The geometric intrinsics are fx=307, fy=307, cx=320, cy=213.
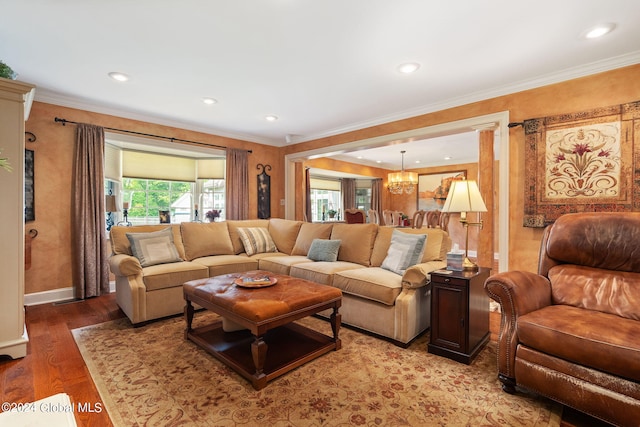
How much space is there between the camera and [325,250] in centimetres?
376

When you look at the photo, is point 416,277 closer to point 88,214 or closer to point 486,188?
point 486,188

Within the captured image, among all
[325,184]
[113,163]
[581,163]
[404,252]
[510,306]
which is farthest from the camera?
[325,184]

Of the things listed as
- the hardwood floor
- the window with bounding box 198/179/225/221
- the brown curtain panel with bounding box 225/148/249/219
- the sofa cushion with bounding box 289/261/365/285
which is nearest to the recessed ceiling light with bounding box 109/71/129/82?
the brown curtain panel with bounding box 225/148/249/219

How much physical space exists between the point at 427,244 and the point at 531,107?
5.82 feet

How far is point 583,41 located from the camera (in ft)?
8.01

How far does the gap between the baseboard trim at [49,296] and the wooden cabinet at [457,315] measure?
14.1ft

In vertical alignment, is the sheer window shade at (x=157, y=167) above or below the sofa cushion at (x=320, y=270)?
above

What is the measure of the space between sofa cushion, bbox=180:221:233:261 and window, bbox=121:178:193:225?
2227 mm

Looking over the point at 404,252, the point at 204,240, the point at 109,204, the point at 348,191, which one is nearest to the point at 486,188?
the point at 404,252

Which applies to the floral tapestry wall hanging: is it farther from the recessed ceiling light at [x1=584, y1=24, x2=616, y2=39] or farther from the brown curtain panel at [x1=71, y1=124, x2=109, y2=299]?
the brown curtain panel at [x1=71, y1=124, x2=109, y2=299]

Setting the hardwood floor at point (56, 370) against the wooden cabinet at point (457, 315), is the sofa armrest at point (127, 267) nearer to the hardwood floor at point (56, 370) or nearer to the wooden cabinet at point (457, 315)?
the hardwood floor at point (56, 370)

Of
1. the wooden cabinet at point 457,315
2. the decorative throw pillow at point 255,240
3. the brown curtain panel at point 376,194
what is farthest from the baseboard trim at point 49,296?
the brown curtain panel at point 376,194

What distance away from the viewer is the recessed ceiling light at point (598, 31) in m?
2.24

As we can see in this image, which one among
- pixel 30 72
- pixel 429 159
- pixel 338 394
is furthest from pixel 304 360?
pixel 429 159
